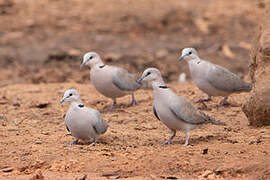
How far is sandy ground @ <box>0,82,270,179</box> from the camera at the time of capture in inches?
223

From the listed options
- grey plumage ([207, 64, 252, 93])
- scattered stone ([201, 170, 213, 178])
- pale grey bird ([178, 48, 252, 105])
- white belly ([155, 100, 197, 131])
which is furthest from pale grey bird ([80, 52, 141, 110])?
scattered stone ([201, 170, 213, 178])

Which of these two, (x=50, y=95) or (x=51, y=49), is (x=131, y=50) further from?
(x=50, y=95)

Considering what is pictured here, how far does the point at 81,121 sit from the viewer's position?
679 cm

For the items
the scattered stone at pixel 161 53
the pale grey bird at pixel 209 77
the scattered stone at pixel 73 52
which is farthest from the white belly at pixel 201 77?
the scattered stone at pixel 73 52

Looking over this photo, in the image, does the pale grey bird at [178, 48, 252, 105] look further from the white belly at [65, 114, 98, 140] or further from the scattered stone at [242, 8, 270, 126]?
the white belly at [65, 114, 98, 140]

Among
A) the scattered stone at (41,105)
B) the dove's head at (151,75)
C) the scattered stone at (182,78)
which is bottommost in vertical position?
the scattered stone at (41,105)

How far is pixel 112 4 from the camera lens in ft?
60.7

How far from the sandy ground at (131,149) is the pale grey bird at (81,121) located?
0.15 m

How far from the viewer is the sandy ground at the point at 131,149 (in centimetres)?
567

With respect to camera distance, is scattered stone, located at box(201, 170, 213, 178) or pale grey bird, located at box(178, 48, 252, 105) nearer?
scattered stone, located at box(201, 170, 213, 178)

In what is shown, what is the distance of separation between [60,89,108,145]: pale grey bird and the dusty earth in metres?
0.20

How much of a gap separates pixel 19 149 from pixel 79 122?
77cm

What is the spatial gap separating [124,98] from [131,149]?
159 inches

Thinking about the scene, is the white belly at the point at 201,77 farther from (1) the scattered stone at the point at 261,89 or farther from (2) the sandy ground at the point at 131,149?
(1) the scattered stone at the point at 261,89
